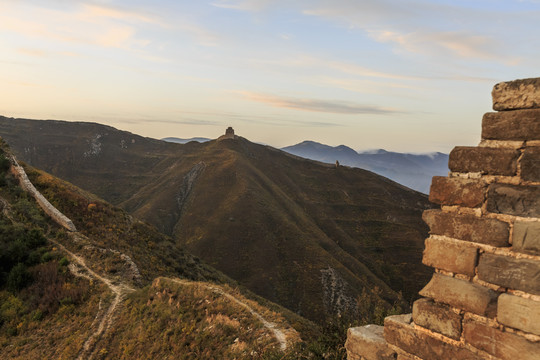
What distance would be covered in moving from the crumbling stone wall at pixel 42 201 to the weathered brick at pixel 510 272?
30.1m

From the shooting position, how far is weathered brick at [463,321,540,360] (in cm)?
381

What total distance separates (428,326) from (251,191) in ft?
286

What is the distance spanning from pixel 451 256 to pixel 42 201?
113ft

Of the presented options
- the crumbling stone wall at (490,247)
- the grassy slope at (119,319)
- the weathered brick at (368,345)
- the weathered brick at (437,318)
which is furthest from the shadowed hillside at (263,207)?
the crumbling stone wall at (490,247)

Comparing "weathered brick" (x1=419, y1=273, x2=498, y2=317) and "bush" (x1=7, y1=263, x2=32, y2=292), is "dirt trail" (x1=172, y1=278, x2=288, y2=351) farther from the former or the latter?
"bush" (x1=7, y1=263, x2=32, y2=292)

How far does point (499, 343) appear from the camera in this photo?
13.2 ft

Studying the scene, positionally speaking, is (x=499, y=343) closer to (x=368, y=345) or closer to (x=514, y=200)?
(x=514, y=200)

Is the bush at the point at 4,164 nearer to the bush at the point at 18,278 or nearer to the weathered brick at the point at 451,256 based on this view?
the bush at the point at 18,278

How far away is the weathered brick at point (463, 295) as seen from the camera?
162 inches

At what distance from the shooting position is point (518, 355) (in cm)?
388

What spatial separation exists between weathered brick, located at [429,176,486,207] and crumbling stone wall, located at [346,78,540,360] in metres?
0.01

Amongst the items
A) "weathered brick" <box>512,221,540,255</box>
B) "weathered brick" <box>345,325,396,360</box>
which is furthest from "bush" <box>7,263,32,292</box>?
"weathered brick" <box>512,221,540,255</box>

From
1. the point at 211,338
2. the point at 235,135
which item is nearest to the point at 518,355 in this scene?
the point at 211,338

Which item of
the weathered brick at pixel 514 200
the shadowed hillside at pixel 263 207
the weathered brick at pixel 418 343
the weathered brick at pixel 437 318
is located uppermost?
the weathered brick at pixel 514 200
